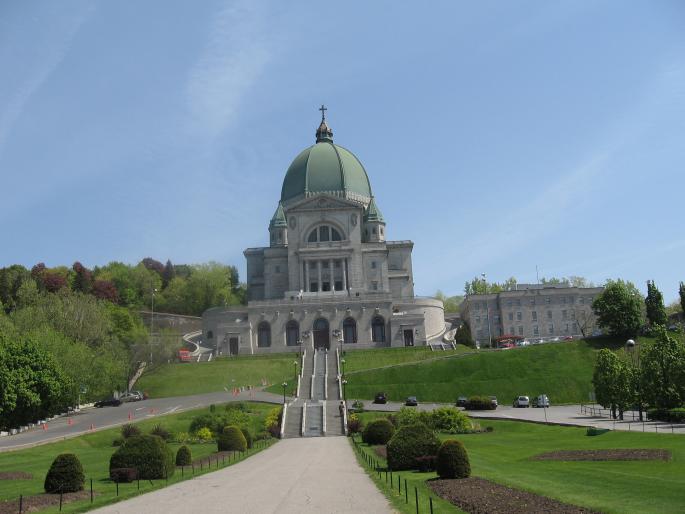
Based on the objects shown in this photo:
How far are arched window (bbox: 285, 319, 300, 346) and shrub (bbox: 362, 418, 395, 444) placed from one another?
5463 centimetres

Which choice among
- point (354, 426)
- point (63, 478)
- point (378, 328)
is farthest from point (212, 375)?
point (63, 478)

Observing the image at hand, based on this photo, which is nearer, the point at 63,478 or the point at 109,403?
the point at 63,478

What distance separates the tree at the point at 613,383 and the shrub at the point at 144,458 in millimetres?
30835

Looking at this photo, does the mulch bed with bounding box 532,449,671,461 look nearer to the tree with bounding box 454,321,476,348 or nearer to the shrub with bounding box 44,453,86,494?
the shrub with bounding box 44,453,86,494

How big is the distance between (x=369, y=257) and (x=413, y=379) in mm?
39442

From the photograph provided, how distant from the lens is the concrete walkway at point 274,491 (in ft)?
65.2

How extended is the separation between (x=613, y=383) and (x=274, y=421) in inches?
918

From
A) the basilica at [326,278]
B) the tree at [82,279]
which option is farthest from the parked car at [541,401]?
the tree at [82,279]

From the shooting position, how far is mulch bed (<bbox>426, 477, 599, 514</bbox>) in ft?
57.4

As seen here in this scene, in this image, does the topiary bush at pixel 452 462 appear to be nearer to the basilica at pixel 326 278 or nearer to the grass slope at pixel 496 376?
the grass slope at pixel 496 376

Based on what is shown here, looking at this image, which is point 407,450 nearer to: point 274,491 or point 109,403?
point 274,491

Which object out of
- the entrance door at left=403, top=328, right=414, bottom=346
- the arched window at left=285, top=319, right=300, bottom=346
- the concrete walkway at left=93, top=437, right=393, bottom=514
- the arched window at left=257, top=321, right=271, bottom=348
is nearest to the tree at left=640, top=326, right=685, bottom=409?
the concrete walkway at left=93, top=437, right=393, bottom=514

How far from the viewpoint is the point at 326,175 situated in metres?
115

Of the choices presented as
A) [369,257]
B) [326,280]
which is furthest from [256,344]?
[369,257]
